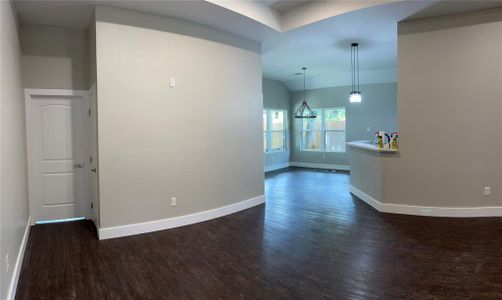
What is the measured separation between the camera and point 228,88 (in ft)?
16.4

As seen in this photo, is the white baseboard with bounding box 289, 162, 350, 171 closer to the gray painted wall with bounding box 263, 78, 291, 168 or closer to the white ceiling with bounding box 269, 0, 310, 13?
the gray painted wall with bounding box 263, 78, 291, 168

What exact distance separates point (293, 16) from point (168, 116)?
2480 mm

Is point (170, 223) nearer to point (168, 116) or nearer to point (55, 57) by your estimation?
point (168, 116)

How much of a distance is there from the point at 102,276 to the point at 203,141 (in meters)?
2.32

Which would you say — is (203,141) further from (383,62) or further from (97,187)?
(383,62)

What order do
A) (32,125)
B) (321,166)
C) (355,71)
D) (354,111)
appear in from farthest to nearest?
(321,166) < (354,111) < (355,71) < (32,125)

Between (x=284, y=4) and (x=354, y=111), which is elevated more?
(x=284, y=4)

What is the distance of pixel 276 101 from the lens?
409 inches

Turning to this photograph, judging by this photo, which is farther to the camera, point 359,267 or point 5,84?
point 359,267

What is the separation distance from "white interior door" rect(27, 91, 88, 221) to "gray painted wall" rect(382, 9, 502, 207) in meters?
4.97

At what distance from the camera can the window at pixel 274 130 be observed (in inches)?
402

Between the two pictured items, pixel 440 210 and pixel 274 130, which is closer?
pixel 440 210

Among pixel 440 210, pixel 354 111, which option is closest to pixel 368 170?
pixel 440 210

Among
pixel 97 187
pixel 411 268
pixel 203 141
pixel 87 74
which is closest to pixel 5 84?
pixel 97 187
